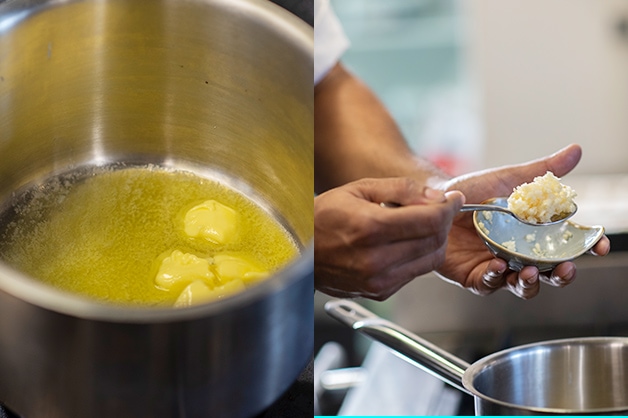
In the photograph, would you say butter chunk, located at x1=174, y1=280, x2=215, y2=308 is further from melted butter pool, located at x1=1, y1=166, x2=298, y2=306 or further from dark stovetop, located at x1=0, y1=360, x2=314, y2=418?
dark stovetop, located at x1=0, y1=360, x2=314, y2=418

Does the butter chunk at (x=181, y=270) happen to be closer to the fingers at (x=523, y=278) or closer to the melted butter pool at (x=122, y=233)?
the melted butter pool at (x=122, y=233)

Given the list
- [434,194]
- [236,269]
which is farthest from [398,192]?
[236,269]

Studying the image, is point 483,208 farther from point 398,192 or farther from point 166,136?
point 166,136

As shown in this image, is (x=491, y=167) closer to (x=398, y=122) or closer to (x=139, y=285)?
(x=398, y=122)

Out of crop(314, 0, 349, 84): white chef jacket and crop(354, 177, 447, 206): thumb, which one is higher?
crop(314, 0, 349, 84): white chef jacket

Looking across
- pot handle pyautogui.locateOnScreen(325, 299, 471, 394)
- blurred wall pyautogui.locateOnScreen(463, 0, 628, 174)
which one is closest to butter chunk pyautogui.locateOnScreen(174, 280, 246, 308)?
pot handle pyautogui.locateOnScreen(325, 299, 471, 394)

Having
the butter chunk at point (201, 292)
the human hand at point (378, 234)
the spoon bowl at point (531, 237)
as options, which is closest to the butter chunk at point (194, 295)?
the butter chunk at point (201, 292)
